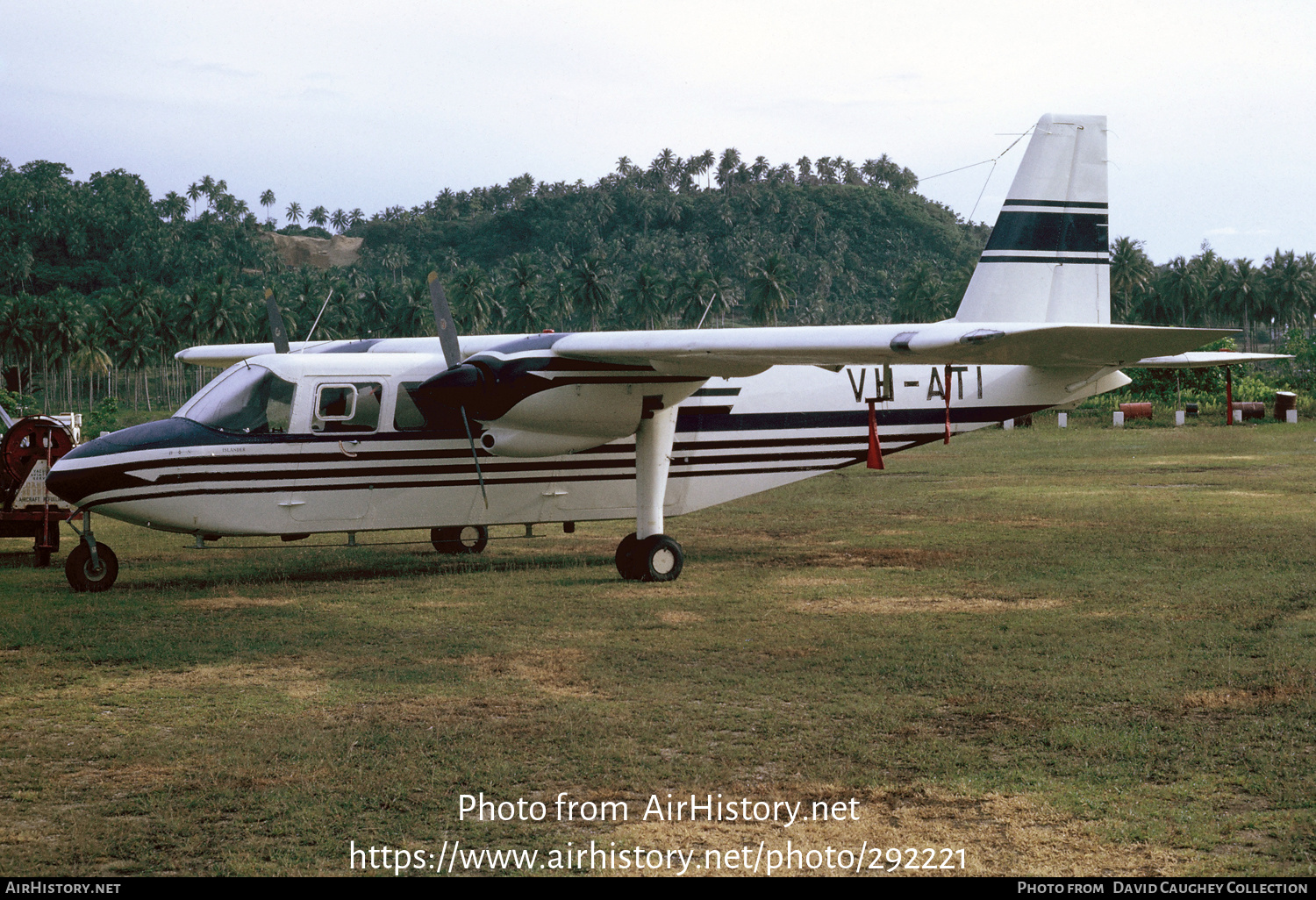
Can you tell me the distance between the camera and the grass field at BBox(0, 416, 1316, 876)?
548 cm

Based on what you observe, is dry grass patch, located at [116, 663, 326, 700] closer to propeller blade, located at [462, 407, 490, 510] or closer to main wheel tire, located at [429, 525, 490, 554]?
propeller blade, located at [462, 407, 490, 510]

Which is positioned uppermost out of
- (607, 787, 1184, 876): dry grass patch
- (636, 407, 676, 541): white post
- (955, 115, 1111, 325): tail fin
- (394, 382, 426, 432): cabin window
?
(955, 115, 1111, 325): tail fin

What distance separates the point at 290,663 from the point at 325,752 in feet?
9.09

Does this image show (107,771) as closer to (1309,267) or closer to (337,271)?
(1309,267)

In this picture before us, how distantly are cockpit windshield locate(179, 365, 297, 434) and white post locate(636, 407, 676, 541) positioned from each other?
14.0ft

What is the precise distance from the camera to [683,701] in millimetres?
7949

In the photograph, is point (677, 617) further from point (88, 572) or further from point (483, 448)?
point (88, 572)

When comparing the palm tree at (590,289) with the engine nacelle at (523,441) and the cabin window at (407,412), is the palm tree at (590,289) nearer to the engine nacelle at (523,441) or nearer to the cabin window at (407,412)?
the cabin window at (407,412)

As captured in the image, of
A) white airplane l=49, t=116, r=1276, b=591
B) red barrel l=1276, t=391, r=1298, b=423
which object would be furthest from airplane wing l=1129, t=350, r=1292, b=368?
red barrel l=1276, t=391, r=1298, b=423

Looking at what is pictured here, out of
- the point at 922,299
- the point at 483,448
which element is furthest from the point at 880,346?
the point at 922,299

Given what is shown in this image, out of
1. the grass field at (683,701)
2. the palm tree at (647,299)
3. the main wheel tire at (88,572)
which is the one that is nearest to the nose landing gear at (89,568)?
the main wheel tire at (88,572)

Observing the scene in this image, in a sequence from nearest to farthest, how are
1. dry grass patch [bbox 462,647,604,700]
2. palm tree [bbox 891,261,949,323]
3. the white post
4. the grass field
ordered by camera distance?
the grass field
dry grass patch [bbox 462,647,604,700]
the white post
palm tree [bbox 891,261,949,323]

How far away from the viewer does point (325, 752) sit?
22.1ft

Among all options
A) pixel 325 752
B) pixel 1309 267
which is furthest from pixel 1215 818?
pixel 1309 267
